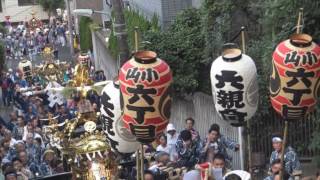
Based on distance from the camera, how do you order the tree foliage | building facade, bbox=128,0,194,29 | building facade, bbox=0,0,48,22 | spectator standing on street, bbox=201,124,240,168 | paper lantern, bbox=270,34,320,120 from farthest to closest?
building facade, bbox=0,0,48,22
building facade, bbox=128,0,194,29
the tree foliage
spectator standing on street, bbox=201,124,240,168
paper lantern, bbox=270,34,320,120

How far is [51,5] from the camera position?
51.8 metres

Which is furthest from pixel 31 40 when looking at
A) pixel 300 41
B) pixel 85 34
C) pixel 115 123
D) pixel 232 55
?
pixel 300 41

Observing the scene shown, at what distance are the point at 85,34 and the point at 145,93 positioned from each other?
91.8ft

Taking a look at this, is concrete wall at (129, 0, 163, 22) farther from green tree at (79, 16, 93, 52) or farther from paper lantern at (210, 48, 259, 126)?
paper lantern at (210, 48, 259, 126)

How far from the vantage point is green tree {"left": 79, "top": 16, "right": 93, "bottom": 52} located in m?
34.6

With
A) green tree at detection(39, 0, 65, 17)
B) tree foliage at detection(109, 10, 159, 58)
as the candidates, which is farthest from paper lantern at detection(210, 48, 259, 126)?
green tree at detection(39, 0, 65, 17)

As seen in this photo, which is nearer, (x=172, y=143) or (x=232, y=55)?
(x=232, y=55)

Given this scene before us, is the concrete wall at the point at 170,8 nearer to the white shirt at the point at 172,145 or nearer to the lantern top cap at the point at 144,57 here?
the white shirt at the point at 172,145

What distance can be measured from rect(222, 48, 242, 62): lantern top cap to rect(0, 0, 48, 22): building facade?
153 feet

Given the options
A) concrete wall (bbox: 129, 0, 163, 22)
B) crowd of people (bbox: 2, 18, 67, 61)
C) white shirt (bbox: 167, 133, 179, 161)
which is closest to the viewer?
white shirt (bbox: 167, 133, 179, 161)

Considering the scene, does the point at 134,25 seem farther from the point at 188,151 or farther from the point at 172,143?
the point at 188,151

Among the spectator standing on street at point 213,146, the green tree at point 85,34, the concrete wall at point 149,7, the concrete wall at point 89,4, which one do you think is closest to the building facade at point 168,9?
the concrete wall at point 149,7

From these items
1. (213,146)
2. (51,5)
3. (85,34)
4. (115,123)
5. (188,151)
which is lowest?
(51,5)

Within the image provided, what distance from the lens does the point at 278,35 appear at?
1199 centimetres
